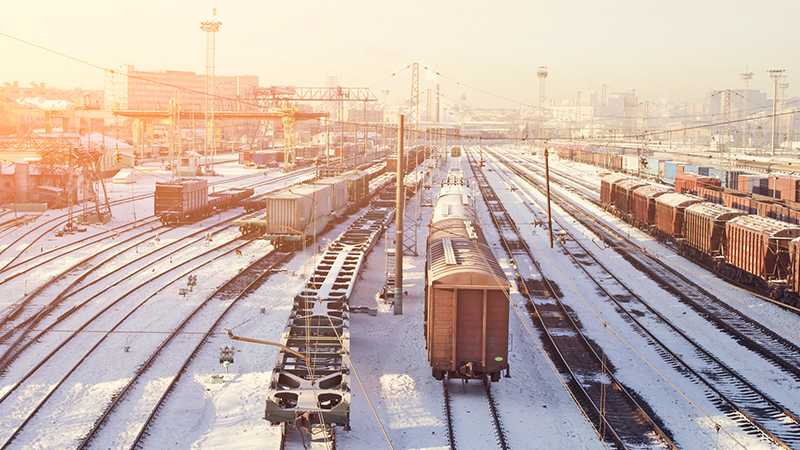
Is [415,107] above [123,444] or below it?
above

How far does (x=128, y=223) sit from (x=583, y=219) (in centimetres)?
3018

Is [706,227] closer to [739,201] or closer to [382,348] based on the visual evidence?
[739,201]

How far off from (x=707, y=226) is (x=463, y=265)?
787 inches

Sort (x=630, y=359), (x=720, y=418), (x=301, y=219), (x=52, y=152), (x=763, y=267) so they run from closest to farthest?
(x=720, y=418) → (x=630, y=359) → (x=763, y=267) → (x=301, y=219) → (x=52, y=152)

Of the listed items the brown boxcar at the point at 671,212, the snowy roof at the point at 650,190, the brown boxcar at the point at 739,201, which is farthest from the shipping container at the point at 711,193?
the brown boxcar at the point at 671,212

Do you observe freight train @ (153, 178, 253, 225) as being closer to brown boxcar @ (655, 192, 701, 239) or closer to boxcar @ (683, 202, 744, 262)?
brown boxcar @ (655, 192, 701, 239)

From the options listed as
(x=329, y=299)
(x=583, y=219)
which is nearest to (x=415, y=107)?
(x=583, y=219)

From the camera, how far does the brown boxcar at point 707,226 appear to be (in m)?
34.2

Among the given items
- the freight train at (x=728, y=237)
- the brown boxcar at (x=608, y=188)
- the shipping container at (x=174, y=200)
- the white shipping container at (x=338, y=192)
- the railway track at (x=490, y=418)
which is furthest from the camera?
the brown boxcar at (x=608, y=188)

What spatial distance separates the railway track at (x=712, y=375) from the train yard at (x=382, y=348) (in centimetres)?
7

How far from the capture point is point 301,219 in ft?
127

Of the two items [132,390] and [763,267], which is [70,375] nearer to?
[132,390]

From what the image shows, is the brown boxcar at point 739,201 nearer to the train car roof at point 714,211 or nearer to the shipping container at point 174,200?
the train car roof at point 714,211

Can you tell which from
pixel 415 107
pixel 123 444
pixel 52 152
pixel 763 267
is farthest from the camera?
pixel 415 107
